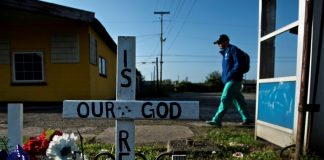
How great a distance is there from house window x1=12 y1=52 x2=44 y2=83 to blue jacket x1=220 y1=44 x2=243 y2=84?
25.9ft

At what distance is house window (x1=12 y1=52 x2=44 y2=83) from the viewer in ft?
37.7

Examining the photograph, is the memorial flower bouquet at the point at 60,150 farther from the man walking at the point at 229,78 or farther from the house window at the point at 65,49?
the house window at the point at 65,49

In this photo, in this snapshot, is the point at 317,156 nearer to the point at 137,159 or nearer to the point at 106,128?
the point at 137,159

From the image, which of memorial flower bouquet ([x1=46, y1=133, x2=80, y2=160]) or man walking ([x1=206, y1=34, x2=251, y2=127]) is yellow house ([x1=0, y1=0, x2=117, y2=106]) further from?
memorial flower bouquet ([x1=46, y1=133, x2=80, y2=160])

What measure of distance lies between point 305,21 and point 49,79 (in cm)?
1001

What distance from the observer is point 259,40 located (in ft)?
15.2

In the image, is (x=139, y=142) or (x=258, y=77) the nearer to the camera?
(x=139, y=142)

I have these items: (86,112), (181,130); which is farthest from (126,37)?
(181,130)

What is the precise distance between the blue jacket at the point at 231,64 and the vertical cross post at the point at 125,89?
3948 millimetres

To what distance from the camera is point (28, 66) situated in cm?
1152

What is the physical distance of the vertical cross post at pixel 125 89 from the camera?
1.99 meters

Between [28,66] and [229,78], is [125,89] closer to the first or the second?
[229,78]

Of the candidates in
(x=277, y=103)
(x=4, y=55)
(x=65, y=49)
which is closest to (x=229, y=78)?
(x=277, y=103)

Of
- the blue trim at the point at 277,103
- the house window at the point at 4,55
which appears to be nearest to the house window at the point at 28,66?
the house window at the point at 4,55
